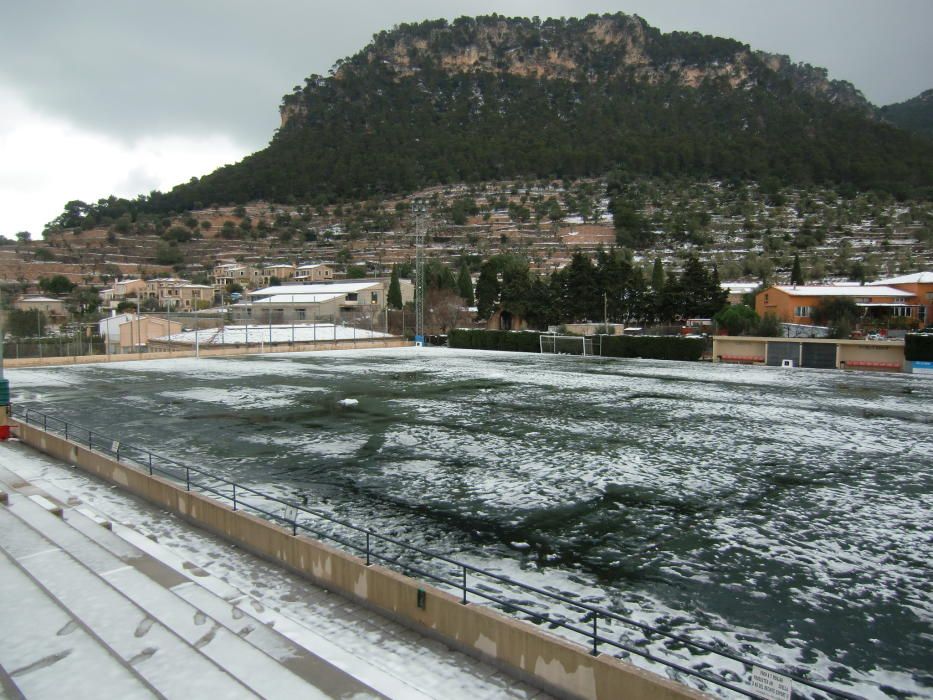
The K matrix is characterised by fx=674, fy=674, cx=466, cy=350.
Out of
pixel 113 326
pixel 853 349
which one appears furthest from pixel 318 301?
pixel 853 349

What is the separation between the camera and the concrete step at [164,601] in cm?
580

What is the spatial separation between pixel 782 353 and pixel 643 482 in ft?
102

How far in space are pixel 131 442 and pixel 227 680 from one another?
12686 millimetres

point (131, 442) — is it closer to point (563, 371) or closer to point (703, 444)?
point (703, 444)

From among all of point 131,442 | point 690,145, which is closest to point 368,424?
point 131,442

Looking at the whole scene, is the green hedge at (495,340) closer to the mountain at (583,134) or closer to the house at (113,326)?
the house at (113,326)

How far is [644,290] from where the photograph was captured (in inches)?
2235

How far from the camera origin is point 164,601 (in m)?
7.23

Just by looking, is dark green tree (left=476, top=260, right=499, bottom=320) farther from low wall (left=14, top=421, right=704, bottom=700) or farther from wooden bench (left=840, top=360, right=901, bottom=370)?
low wall (left=14, top=421, right=704, bottom=700)

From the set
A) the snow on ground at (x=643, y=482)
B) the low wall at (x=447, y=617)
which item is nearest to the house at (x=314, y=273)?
the snow on ground at (x=643, y=482)

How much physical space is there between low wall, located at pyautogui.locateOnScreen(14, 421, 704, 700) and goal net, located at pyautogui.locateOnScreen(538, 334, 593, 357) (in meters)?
40.8

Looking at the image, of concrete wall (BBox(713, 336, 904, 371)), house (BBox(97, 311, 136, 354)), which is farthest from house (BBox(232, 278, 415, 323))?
concrete wall (BBox(713, 336, 904, 371))

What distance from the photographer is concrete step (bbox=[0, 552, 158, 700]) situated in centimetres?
552

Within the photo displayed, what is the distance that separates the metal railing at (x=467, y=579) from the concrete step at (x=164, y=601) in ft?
5.12
